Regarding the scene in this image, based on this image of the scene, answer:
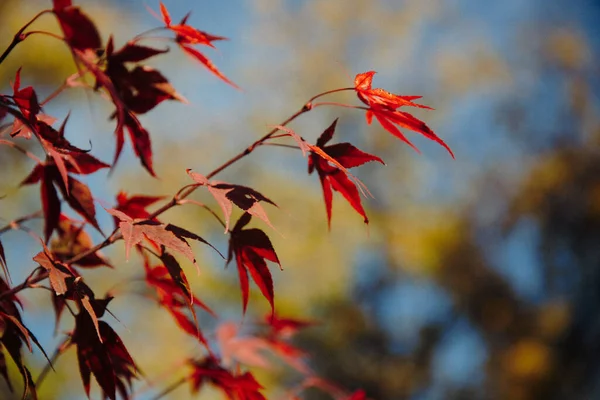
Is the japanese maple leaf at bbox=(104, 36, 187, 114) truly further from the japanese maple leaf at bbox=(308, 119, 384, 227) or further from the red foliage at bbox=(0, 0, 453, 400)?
the japanese maple leaf at bbox=(308, 119, 384, 227)

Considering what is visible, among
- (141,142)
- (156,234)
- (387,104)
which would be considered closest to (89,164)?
(141,142)

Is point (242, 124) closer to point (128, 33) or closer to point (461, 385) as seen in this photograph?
point (128, 33)

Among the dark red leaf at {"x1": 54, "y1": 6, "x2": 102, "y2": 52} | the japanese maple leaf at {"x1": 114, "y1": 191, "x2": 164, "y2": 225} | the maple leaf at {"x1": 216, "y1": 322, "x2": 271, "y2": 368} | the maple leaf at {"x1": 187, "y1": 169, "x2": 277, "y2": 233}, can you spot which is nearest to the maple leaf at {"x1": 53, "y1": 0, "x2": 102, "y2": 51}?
the dark red leaf at {"x1": 54, "y1": 6, "x2": 102, "y2": 52}

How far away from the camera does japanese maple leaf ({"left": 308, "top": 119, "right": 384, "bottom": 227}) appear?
53 centimetres

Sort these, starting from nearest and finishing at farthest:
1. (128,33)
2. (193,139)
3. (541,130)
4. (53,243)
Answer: (53,243) < (128,33) < (193,139) < (541,130)

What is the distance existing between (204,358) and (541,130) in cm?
681

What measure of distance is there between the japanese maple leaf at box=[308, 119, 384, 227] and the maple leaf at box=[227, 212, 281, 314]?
64 millimetres

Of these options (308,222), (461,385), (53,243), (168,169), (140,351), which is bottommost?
(461,385)

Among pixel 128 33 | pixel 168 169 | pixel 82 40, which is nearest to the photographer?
pixel 82 40

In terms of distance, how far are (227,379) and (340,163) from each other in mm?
261

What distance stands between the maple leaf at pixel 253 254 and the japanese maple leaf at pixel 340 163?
0.06 meters

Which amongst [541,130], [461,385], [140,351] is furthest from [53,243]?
[541,130]

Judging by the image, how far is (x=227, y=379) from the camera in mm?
635

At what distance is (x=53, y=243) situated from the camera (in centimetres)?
66
